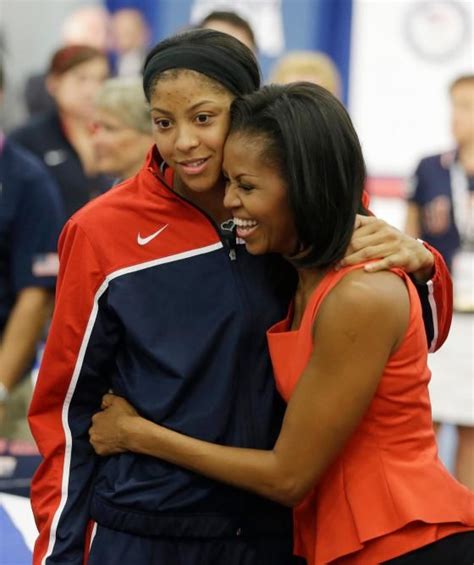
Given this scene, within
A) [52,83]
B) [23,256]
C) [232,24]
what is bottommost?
[52,83]

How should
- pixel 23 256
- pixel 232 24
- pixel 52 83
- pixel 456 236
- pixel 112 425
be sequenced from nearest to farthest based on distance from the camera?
pixel 112 425
pixel 23 256
pixel 232 24
pixel 456 236
pixel 52 83

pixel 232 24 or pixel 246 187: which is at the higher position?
pixel 246 187

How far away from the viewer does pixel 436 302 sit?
2656mm

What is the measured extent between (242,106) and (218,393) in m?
0.54

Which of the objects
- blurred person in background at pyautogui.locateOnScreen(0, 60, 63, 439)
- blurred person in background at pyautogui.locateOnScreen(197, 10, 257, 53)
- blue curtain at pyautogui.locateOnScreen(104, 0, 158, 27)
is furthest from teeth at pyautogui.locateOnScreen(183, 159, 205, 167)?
blue curtain at pyautogui.locateOnScreen(104, 0, 158, 27)

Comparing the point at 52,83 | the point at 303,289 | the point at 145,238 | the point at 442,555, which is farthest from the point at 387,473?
the point at 52,83

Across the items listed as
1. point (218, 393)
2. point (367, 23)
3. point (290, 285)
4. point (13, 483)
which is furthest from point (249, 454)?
point (367, 23)

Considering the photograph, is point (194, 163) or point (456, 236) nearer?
point (194, 163)

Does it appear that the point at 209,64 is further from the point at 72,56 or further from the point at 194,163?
the point at 72,56

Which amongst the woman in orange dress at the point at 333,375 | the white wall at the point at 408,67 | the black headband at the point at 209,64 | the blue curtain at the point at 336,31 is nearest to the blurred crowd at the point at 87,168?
the blue curtain at the point at 336,31

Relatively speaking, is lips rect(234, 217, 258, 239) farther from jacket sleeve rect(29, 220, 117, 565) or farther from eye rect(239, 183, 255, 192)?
jacket sleeve rect(29, 220, 117, 565)

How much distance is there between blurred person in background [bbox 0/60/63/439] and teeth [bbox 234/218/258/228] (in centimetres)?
199

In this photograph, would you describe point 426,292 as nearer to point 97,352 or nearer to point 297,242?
point 297,242

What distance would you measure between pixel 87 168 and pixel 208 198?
419cm
